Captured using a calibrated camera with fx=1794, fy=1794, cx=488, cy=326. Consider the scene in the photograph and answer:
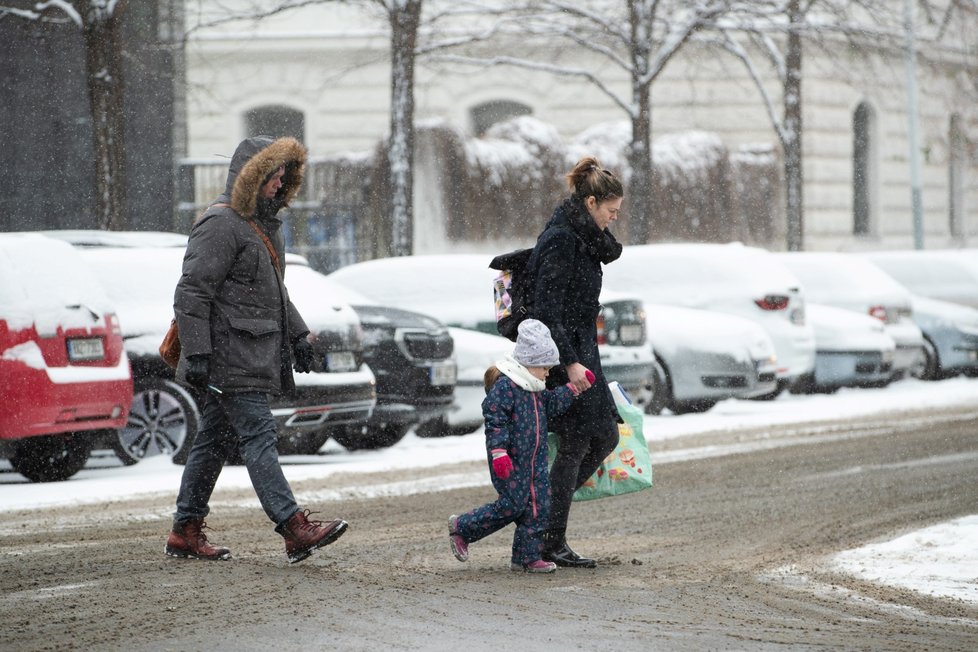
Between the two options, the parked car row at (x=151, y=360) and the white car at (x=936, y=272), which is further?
the white car at (x=936, y=272)

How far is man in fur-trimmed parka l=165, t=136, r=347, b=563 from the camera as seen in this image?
287 inches

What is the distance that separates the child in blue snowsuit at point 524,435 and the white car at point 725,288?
36.0 ft

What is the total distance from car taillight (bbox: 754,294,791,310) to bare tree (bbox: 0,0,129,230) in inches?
257

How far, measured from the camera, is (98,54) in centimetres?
1769

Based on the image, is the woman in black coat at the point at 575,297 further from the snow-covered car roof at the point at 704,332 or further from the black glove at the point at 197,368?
the snow-covered car roof at the point at 704,332

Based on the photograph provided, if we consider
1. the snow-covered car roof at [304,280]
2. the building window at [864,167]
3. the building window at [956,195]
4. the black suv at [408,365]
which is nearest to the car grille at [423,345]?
the black suv at [408,365]

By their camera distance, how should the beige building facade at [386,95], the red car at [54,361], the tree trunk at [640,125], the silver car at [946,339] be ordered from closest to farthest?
1. the red car at [54,361]
2. the silver car at [946,339]
3. the tree trunk at [640,125]
4. the beige building facade at [386,95]

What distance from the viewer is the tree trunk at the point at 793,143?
2780cm

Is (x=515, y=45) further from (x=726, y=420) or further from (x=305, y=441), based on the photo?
(x=305, y=441)

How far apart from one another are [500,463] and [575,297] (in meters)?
0.78

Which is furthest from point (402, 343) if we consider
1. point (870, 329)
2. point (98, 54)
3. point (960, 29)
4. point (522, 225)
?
point (960, 29)

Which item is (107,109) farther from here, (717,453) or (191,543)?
(191,543)

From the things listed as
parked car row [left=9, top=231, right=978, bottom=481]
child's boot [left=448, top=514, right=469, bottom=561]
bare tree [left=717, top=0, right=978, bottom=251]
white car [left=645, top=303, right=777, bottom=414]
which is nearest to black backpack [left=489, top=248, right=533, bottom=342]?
child's boot [left=448, top=514, right=469, bottom=561]

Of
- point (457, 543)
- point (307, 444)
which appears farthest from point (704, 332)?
point (457, 543)
